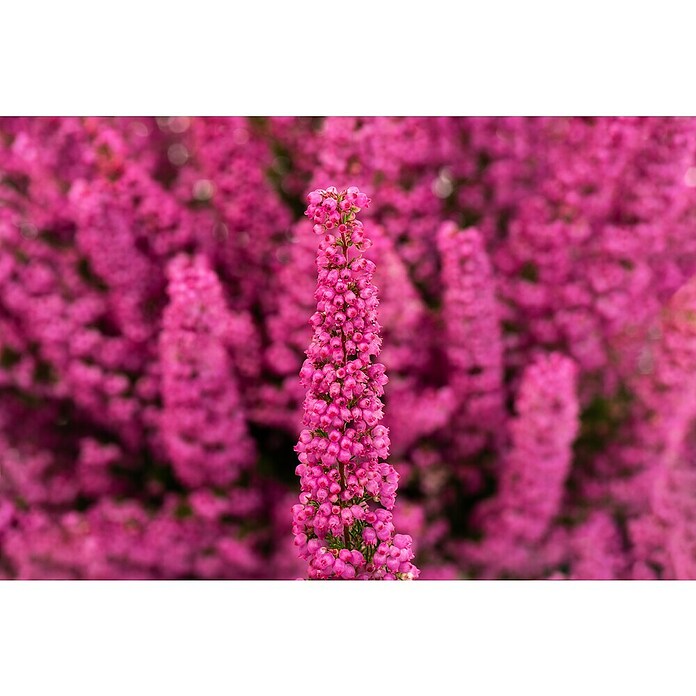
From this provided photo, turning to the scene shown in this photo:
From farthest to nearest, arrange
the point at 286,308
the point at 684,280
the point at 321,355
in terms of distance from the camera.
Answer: the point at 684,280 → the point at 286,308 → the point at 321,355

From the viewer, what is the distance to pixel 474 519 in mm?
1974

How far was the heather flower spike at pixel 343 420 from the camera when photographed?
1.05m

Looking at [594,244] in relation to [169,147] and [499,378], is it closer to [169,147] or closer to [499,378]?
[499,378]

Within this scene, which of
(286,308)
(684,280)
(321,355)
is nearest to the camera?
(321,355)

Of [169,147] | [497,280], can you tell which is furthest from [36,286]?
[497,280]

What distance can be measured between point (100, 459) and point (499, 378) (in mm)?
906

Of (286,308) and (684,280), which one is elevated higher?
(684,280)

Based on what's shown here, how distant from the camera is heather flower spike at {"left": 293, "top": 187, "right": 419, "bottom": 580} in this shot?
105cm

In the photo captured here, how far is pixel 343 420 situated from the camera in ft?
3.46

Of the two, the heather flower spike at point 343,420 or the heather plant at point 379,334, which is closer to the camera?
the heather flower spike at point 343,420

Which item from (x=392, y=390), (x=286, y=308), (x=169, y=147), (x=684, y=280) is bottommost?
(x=392, y=390)

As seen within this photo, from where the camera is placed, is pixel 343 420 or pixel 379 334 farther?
pixel 379 334

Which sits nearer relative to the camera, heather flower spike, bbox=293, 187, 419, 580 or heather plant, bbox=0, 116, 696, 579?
heather flower spike, bbox=293, 187, 419, 580

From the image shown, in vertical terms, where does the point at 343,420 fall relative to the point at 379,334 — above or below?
below
